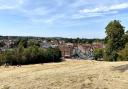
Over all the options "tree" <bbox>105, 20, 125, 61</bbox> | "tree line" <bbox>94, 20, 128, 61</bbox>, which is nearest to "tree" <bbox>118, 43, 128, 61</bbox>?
"tree line" <bbox>94, 20, 128, 61</bbox>

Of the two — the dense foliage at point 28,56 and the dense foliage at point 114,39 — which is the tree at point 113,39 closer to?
the dense foliage at point 114,39

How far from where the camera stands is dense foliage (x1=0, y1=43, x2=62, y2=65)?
205 ft

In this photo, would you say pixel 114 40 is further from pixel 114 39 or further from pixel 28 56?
pixel 28 56

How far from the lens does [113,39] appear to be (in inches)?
1969

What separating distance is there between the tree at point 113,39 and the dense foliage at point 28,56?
1937 centimetres

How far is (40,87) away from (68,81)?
2483mm

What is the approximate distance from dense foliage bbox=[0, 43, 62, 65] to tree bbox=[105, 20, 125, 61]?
63.6ft

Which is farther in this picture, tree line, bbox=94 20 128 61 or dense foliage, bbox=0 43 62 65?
dense foliage, bbox=0 43 62 65

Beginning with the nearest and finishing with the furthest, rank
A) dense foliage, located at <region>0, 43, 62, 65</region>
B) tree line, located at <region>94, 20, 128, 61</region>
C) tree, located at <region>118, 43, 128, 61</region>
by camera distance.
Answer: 1. tree, located at <region>118, 43, 128, 61</region>
2. tree line, located at <region>94, 20, 128, 61</region>
3. dense foliage, located at <region>0, 43, 62, 65</region>

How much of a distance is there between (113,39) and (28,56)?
20680 millimetres

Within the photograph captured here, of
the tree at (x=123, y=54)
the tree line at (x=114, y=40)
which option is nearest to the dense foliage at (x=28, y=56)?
the tree line at (x=114, y=40)

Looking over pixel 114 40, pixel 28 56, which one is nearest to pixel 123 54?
pixel 114 40

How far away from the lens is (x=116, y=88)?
18.6 meters

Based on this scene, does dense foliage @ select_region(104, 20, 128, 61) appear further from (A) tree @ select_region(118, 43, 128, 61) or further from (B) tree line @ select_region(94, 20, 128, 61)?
(A) tree @ select_region(118, 43, 128, 61)
